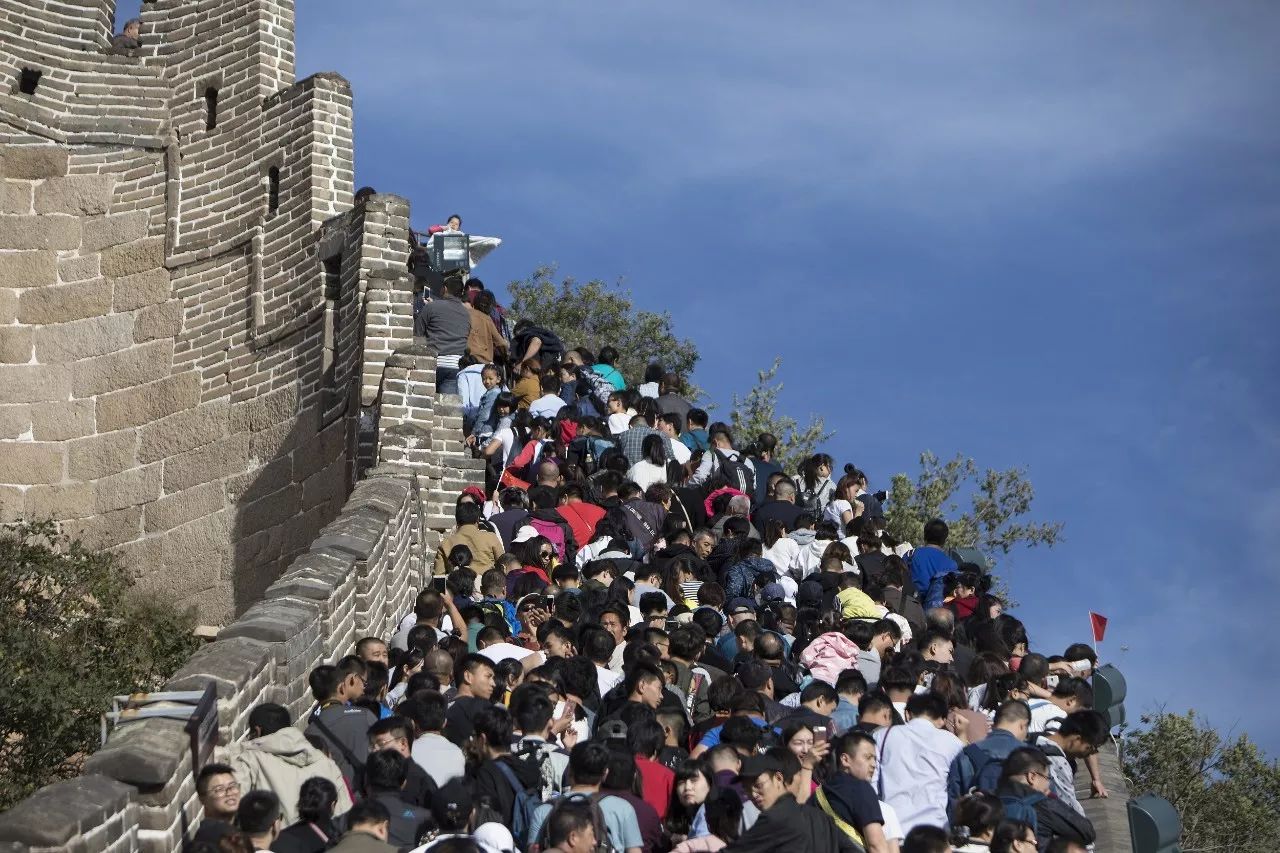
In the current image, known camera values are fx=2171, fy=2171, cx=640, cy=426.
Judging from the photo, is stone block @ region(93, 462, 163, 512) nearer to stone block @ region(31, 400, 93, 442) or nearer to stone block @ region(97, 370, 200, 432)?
stone block @ region(97, 370, 200, 432)

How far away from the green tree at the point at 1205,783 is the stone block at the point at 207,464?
13576 mm

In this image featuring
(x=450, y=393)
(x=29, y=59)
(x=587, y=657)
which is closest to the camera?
(x=587, y=657)

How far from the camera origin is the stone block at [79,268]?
78.3 feet

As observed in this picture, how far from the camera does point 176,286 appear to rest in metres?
23.4

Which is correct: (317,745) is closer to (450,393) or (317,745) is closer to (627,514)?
(627,514)

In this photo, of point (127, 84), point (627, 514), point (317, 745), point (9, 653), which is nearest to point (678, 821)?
point (317, 745)

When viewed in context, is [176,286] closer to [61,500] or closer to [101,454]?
[101,454]

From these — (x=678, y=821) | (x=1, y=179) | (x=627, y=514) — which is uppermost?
(x=1, y=179)

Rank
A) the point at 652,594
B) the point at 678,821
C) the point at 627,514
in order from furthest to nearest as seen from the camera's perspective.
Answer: the point at 627,514 → the point at 652,594 → the point at 678,821

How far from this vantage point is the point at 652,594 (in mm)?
14375

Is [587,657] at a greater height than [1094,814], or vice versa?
[587,657]

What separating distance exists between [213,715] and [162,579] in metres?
11.7

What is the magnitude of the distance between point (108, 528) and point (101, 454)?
2.80 feet

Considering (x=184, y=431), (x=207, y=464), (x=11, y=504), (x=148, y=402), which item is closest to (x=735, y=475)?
(x=207, y=464)
